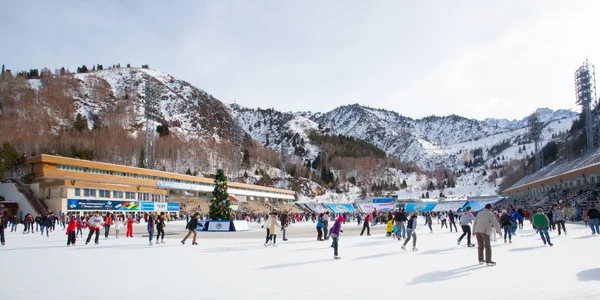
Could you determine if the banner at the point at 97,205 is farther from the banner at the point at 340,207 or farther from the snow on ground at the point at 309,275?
the banner at the point at 340,207

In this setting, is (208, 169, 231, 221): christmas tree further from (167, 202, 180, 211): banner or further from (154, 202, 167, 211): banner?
(167, 202, 180, 211): banner

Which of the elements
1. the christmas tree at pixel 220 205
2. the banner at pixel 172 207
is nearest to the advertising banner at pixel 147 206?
the banner at pixel 172 207

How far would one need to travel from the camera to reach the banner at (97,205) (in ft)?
165

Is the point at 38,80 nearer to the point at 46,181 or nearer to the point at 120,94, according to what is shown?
the point at 120,94

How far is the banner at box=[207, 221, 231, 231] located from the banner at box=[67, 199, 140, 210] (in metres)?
28.6

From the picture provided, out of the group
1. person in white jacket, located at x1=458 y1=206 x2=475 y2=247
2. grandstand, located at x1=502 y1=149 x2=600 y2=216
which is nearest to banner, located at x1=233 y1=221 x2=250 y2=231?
person in white jacket, located at x1=458 y1=206 x2=475 y2=247

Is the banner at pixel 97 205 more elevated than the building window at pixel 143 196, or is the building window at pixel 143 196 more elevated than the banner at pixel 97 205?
the building window at pixel 143 196

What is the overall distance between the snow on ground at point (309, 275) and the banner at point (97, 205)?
133 ft

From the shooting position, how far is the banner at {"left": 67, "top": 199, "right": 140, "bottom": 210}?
50.4 m

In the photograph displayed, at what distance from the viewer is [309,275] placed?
9.48m

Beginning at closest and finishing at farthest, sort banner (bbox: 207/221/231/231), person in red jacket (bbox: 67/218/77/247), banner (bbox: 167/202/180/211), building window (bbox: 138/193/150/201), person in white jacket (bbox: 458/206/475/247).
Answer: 1. person in white jacket (bbox: 458/206/475/247)
2. person in red jacket (bbox: 67/218/77/247)
3. banner (bbox: 207/221/231/231)
4. banner (bbox: 167/202/180/211)
5. building window (bbox: 138/193/150/201)

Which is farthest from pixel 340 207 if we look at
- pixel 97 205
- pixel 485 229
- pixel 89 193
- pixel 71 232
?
pixel 485 229

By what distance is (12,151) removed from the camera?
71125 millimetres

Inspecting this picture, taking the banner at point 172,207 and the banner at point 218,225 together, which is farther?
the banner at point 172,207
